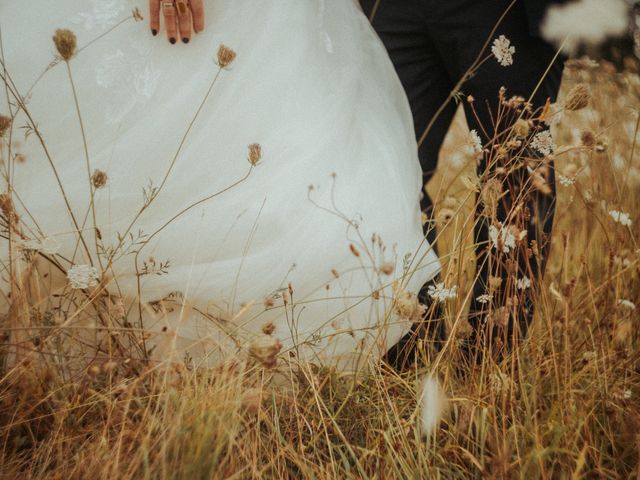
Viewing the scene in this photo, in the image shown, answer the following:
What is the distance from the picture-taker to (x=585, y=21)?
142 centimetres

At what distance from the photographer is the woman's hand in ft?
4.55

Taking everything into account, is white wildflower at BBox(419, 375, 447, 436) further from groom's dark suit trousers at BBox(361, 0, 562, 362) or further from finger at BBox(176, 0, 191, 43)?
finger at BBox(176, 0, 191, 43)

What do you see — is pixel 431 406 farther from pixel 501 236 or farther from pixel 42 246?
pixel 42 246

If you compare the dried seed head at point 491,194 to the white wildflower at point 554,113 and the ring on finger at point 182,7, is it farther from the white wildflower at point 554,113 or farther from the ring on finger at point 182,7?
the ring on finger at point 182,7

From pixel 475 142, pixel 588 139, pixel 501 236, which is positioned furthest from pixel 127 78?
pixel 588 139

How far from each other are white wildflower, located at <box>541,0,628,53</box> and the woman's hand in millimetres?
794

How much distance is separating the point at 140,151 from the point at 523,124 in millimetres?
806

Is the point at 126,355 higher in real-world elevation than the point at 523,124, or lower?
lower

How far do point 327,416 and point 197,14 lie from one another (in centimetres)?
90

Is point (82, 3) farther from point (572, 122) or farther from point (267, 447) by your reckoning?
point (572, 122)

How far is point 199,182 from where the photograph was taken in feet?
4.62

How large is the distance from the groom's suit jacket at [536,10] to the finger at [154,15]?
0.85 meters

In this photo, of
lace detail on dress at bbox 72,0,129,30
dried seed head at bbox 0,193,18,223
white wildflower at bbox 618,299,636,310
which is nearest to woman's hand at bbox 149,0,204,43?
lace detail on dress at bbox 72,0,129,30

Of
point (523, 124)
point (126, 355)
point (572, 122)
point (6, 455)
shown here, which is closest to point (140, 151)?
point (126, 355)
